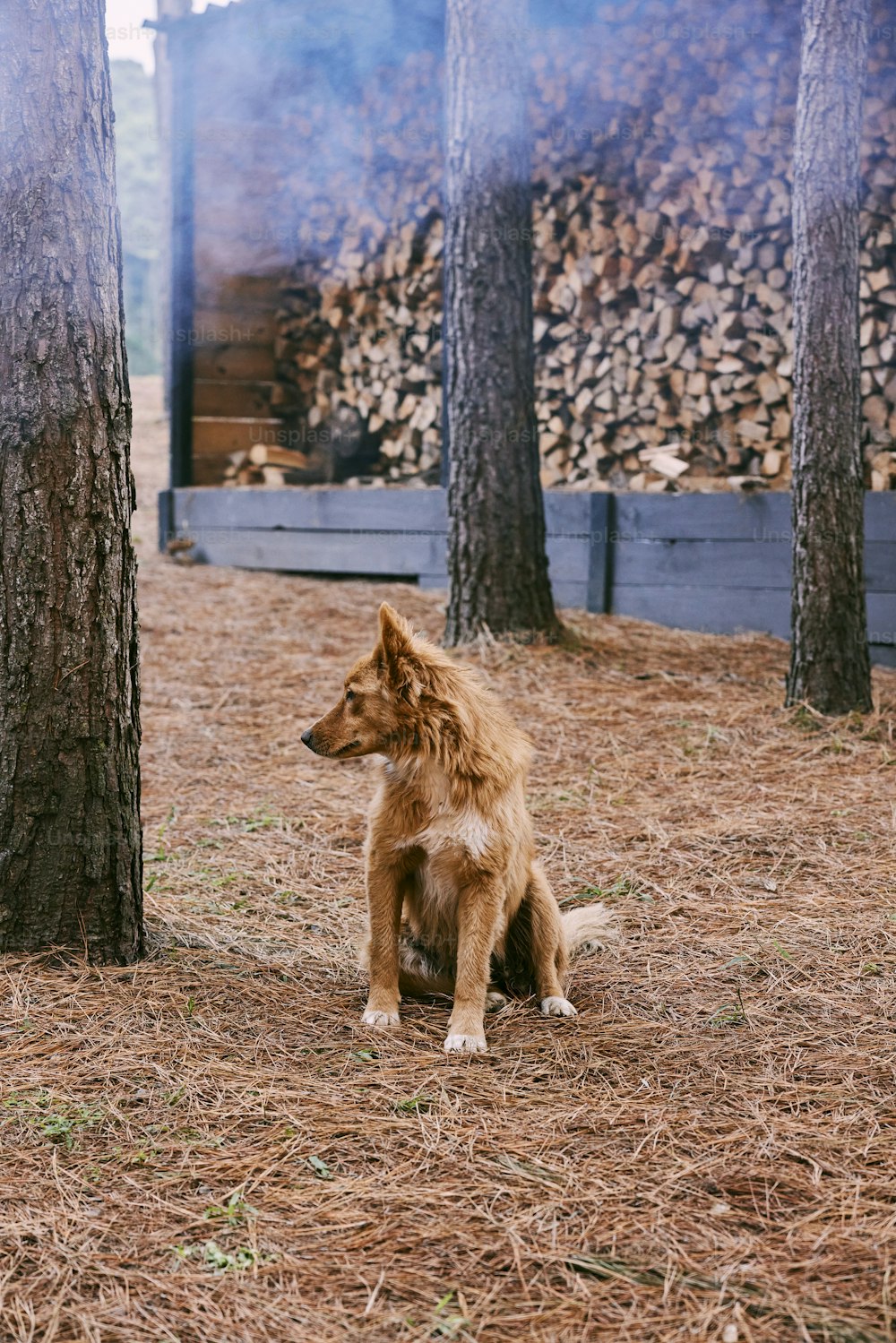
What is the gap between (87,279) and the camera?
3.12m

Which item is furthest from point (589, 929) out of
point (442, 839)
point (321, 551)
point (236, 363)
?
point (236, 363)

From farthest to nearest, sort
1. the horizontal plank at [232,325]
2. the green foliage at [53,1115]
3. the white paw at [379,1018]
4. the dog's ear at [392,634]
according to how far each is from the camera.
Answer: the horizontal plank at [232,325] → the dog's ear at [392,634] → the white paw at [379,1018] → the green foliage at [53,1115]

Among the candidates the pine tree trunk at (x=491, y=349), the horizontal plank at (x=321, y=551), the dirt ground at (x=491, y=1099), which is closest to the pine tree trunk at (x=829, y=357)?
the dirt ground at (x=491, y=1099)

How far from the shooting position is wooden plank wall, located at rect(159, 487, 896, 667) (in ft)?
25.5

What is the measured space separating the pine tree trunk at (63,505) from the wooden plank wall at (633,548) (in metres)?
5.45

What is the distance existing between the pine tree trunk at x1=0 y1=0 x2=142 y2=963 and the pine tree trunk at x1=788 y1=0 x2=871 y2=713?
3736mm

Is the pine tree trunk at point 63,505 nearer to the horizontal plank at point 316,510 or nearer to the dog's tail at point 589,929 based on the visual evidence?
the dog's tail at point 589,929

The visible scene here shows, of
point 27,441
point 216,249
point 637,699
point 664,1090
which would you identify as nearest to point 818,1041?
point 664,1090

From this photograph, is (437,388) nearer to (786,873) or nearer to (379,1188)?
(786,873)

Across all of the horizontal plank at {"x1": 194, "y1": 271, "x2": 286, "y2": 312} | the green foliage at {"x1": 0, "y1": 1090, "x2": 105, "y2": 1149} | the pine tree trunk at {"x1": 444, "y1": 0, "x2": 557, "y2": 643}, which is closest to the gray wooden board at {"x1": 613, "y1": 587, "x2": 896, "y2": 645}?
the pine tree trunk at {"x1": 444, "y1": 0, "x2": 557, "y2": 643}

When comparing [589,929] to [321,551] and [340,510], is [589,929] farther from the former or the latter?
[321,551]

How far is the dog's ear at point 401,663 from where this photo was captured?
10.7 feet

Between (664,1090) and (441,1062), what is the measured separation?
22.1 inches

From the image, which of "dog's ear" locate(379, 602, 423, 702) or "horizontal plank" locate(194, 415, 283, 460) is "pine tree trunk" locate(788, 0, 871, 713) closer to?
"dog's ear" locate(379, 602, 423, 702)
